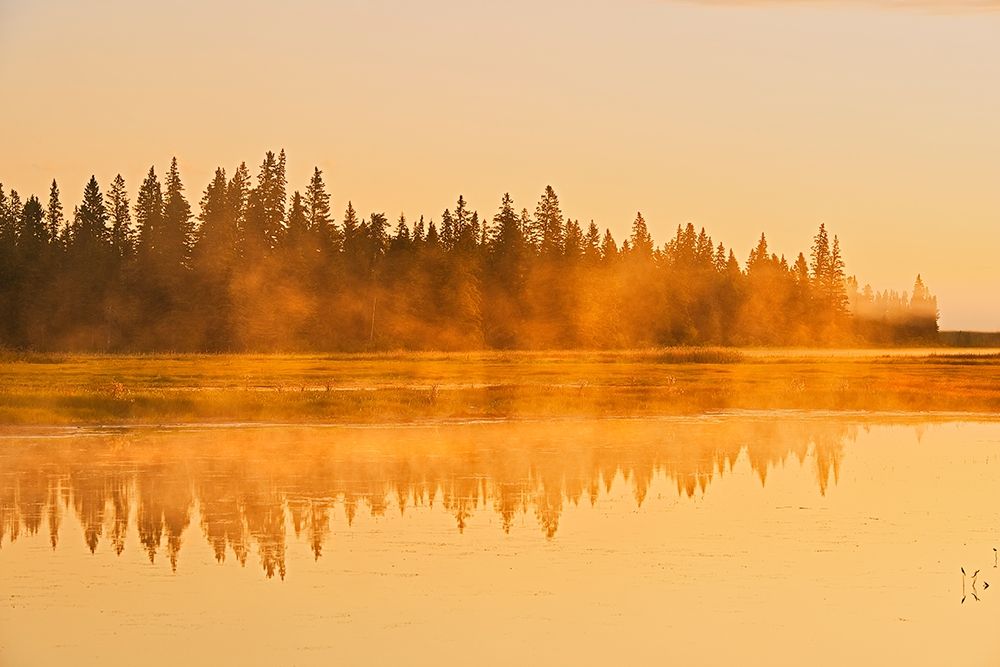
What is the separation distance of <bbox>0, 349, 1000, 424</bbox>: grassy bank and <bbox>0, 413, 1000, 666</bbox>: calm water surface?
36.7 ft

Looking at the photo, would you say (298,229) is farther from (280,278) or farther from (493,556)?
(493,556)

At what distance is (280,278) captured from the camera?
128000 millimetres

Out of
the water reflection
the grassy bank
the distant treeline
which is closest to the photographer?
the water reflection

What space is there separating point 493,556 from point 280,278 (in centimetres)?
10907

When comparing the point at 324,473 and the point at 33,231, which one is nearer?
the point at 324,473

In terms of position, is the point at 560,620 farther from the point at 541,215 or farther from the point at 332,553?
the point at 541,215

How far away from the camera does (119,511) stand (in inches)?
1030

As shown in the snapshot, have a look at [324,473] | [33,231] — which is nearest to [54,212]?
[33,231]

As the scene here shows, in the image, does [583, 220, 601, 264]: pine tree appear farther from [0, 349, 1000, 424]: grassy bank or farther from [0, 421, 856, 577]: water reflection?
[0, 421, 856, 577]: water reflection

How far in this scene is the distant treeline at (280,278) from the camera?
122 meters

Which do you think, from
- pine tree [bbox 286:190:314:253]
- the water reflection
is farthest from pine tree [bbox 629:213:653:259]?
the water reflection

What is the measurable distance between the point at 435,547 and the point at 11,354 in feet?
258

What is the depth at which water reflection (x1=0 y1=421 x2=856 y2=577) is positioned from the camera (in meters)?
24.8

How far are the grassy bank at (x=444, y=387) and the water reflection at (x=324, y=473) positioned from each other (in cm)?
542
